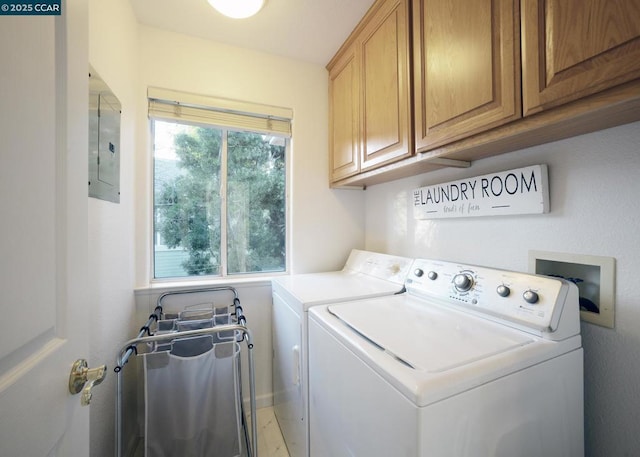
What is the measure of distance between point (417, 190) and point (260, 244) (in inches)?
49.0

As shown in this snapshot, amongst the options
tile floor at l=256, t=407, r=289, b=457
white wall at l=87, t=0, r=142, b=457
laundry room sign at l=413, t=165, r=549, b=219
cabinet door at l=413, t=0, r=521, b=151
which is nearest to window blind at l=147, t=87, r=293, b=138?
white wall at l=87, t=0, r=142, b=457

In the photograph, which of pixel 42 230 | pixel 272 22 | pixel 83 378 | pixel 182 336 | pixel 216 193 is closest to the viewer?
pixel 42 230

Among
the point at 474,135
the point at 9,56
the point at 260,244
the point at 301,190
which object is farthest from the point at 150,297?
the point at 474,135

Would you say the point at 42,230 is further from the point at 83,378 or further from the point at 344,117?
the point at 344,117

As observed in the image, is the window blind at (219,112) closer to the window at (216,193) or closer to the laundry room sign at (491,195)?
the window at (216,193)

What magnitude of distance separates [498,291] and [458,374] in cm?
A: 46

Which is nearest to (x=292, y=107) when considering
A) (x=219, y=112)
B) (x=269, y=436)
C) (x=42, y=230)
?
(x=219, y=112)

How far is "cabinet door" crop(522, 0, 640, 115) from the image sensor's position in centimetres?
60

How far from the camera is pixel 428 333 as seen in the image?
87 centimetres

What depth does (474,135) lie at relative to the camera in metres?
0.96

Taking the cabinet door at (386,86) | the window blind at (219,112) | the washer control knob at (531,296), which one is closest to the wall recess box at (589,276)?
the washer control knob at (531,296)

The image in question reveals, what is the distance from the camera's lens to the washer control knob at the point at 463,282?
1.04 metres

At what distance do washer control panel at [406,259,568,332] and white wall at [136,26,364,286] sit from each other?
965mm

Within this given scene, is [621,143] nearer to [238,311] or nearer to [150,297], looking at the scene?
[238,311]
